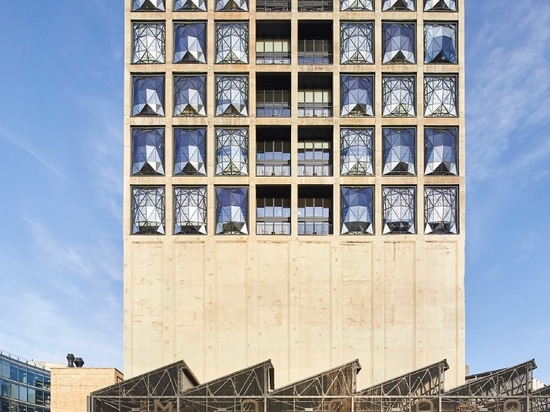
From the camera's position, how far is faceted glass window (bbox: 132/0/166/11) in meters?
45.6

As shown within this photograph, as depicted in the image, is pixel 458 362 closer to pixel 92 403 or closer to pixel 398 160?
pixel 398 160

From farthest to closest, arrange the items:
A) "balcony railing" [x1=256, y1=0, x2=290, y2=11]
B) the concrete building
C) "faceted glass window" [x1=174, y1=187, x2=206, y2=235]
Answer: "balcony railing" [x1=256, y1=0, x2=290, y2=11] < the concrete building < "faceted glass window" [x1=174, y1=187, x2=206, y2=235]

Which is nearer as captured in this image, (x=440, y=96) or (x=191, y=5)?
(x=440, y=96)

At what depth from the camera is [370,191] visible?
44.2 m

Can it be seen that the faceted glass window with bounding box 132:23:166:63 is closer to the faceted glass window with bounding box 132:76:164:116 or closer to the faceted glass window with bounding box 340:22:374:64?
the faceted glass window with bounding box 132:76:164:116

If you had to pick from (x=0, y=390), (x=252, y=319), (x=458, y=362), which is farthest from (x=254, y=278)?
(x=0, y=390)

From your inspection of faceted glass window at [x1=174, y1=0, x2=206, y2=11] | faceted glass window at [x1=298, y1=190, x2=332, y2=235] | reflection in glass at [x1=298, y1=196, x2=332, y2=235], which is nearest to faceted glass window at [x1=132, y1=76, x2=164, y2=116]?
faceted glass window at [x1=174, y1=0, x2=206, y2=11]

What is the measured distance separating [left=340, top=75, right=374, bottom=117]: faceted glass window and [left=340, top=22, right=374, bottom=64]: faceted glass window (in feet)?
4.51

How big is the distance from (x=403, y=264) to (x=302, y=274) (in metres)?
7.23

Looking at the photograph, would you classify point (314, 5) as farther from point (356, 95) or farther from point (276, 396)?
point (276, 396)

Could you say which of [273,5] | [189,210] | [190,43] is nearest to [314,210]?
[189,210]

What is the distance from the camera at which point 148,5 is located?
45.8 metres

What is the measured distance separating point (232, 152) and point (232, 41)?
842 cm

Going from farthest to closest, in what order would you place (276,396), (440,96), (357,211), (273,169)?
(273,169) < (440,96) < (357,211) < (276,396)
